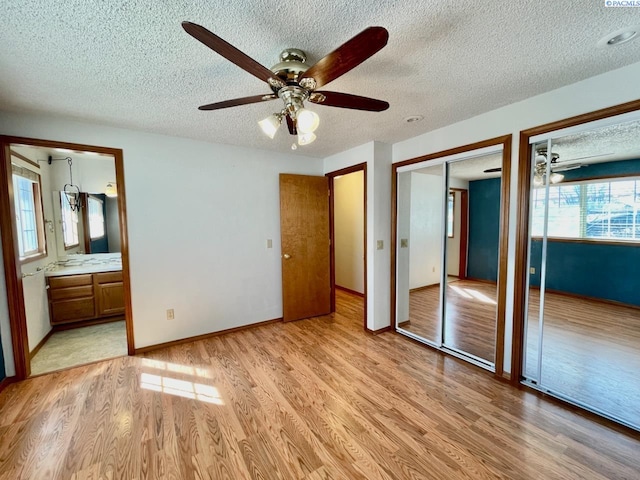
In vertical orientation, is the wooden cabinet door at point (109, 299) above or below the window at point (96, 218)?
below

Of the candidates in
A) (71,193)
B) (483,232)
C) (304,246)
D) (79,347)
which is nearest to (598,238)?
(483,232)

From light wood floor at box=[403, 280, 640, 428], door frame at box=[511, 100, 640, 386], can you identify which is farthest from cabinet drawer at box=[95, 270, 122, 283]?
door frame at box=[511, 100, 640, 386]

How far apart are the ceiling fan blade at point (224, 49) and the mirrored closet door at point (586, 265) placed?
2.19 m

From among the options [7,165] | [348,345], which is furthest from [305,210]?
[7,165]

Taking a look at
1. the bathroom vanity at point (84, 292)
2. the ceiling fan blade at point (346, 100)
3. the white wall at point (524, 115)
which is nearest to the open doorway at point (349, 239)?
the white wall at point (524, 115)

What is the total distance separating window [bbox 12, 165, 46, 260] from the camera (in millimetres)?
2887

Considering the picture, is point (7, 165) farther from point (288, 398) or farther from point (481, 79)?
point (481, 79)

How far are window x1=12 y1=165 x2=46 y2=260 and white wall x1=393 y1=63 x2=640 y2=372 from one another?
4.45m

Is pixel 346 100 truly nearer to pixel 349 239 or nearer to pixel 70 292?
pixel 349 239

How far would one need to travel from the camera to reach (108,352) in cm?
292

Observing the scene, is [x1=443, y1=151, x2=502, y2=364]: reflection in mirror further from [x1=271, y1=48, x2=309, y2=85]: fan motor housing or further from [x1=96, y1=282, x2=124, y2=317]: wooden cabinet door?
[x1=96, y1=282, x2=124, y2=317]: wooden cabinet door

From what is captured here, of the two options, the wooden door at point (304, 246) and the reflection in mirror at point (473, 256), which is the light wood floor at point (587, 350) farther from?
the wooden door at point (304, 246)

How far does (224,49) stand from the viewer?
1105mm

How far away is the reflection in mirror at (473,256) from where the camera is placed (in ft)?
9.72
